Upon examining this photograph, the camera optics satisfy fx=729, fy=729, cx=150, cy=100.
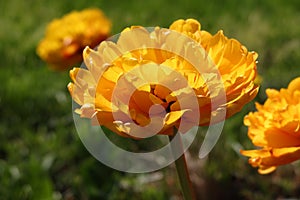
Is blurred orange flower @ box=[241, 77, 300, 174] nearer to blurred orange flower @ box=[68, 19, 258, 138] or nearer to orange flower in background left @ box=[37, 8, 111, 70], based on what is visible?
blurred orange flower @ box=[68, 19, 258, 138]

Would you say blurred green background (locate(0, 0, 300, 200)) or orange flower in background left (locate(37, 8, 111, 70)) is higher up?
orange flower in background left (locate(37, 8, 111, 70))

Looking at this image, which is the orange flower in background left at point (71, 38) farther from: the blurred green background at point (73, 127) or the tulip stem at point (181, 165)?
the tulip stem at point (181, 165)

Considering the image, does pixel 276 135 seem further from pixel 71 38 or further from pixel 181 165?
pixel 71 38

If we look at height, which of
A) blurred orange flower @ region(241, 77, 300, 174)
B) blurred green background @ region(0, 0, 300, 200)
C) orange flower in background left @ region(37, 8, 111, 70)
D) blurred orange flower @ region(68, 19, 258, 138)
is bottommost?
blurred green background @ region(0, 0, 300, 200)

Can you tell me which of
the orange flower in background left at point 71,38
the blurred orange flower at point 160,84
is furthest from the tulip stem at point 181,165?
the orange flower in background left at point 71,38

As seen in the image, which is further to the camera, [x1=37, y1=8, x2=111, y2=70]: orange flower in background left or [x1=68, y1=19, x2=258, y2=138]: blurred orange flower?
[x1=37, y1=8, x2=111, y2=70]: orange flower in background left

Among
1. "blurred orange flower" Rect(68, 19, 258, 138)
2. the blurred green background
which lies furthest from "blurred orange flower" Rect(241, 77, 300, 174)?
the blurred green background

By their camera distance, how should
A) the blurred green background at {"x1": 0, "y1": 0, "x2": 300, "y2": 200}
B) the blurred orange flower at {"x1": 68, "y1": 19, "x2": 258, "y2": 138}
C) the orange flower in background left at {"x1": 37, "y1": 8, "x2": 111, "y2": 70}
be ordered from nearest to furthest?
the blurred orange flower at {"x1": 68, "y1": 19, "x2": 258, "y2": 138} < the blurred green background at {"x1": 0, "y1": 0, "x2": 300, "y2": 200} < the orange flower in background left at {"x1": 37, "y1": 8, "x2": 111, "y2": 70}
